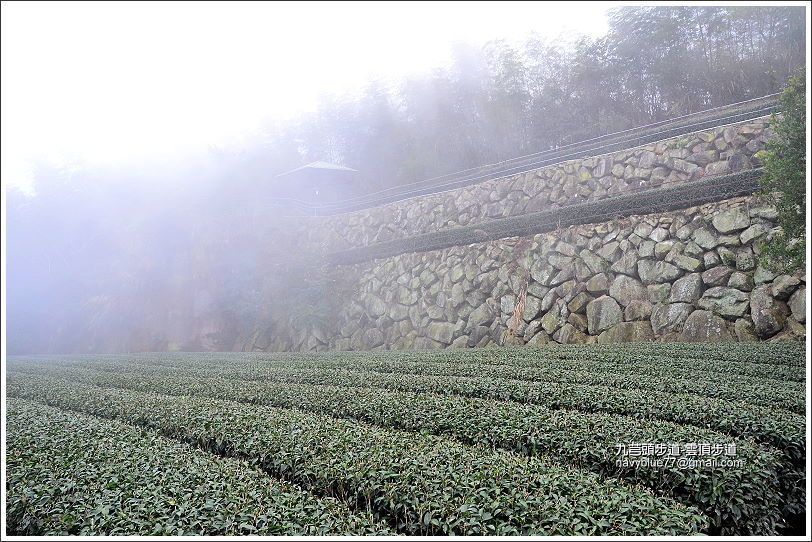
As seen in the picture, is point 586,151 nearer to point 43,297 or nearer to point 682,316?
point 682,316

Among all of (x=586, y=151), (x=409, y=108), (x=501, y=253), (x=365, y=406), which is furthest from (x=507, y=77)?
(x=365, y=406)

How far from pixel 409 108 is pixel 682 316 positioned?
11902 mm

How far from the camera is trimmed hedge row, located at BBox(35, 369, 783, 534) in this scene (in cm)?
240

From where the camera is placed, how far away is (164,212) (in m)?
17.5

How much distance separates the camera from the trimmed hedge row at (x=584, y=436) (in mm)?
2396

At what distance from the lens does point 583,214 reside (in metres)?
9.02

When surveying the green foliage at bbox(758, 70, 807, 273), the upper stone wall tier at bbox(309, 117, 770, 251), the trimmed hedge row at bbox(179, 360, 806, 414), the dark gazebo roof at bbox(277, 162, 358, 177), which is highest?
the dark gazebo roof at bbox(277, 162, 358, 177)

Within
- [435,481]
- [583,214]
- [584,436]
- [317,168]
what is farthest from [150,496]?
[317,168]

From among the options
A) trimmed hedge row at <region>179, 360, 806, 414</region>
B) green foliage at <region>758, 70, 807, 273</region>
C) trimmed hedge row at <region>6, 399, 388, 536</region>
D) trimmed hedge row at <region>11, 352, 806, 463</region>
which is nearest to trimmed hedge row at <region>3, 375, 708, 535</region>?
trimmed hedge row at <region>6, 399, 388, 536</region>

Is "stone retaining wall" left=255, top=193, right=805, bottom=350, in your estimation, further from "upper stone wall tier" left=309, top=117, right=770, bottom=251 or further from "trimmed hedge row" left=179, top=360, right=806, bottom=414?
"trimmed hedge row" left=179, top=360, right=806, bottom=414

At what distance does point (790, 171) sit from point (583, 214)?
3694mm

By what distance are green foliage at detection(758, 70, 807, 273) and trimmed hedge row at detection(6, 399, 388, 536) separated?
5.59m

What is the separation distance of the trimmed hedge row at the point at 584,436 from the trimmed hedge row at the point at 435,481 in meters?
0.22

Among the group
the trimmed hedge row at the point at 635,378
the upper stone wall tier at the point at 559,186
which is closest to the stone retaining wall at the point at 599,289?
the upper stone wall tier at the point at 559,186
